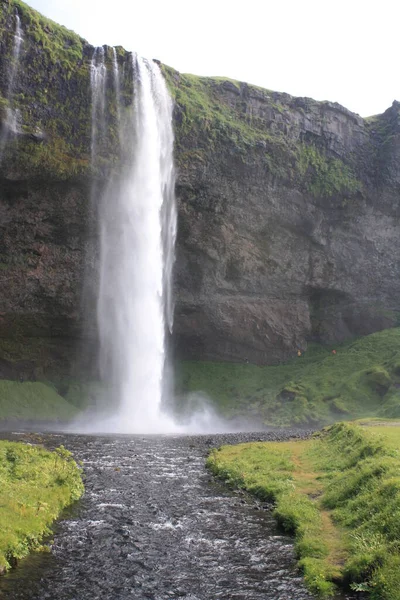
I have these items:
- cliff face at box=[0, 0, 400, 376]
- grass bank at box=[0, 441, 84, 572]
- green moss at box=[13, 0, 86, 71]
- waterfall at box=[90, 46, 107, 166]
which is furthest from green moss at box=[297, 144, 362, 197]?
grass bank at box=[0, 441, 84, 572]

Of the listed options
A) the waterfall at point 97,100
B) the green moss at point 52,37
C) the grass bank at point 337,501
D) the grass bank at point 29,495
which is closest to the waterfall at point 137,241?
the waterfall at point 97,100

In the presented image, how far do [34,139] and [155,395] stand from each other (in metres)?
32.5

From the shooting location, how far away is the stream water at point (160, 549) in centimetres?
1150

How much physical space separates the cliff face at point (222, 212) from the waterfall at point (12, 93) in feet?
0.56

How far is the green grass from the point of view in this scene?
56.2 metres

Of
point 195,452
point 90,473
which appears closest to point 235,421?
point 195,452

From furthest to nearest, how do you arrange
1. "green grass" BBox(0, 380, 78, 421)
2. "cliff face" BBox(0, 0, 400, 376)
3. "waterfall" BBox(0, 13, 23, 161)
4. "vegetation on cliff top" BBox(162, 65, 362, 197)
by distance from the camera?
"vegetation on cliff top" BBox(162, 65, 362, 197) → "cliff face" BBox(0, 0, 400, 376) → "green grass" BBox(0, 380, 78, 421) → "waterfall" BBox(0, 13, 23, 161)

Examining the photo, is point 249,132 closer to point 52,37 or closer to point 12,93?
point 52,37

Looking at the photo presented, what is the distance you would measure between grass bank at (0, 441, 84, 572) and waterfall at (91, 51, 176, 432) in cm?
3486

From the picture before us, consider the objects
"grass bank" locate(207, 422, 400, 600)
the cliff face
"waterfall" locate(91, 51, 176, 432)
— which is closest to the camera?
"grass bank" locate(207, 422, 400, 600)

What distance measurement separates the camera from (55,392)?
6253 cm

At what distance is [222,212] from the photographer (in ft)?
228

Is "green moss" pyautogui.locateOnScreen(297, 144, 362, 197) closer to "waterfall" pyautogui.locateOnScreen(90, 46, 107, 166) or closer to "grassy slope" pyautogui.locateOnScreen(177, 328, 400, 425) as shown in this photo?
"grassy slope" pyautogui.locateOnScreen(177, 328, 400, 425)

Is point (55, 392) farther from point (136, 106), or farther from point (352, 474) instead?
point (352, 474)
